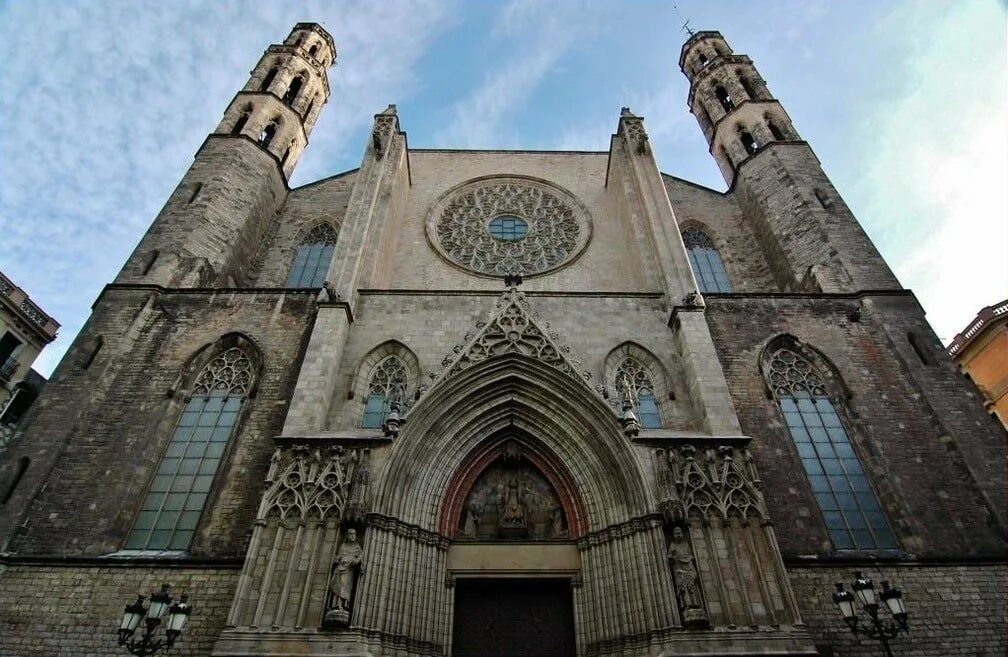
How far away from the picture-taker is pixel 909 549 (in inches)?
369

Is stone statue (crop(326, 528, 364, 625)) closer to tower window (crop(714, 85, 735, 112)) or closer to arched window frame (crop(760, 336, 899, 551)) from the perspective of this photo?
arched window frame (crop(760, 336, 899, 551))

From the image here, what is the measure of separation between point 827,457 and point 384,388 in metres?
8.71

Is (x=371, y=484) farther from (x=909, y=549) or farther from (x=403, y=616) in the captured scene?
(x=909, y=549)

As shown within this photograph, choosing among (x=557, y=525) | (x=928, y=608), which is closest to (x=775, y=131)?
(x=928, y=608)

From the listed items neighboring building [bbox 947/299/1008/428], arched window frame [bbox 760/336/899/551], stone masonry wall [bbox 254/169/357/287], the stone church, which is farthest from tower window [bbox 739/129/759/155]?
stone masonry wall [bbox 254/169/357/287]

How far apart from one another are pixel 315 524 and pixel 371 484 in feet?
3.23

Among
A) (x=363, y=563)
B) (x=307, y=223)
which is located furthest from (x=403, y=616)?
(x=307, y=223)

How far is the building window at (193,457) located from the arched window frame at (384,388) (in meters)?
2.44

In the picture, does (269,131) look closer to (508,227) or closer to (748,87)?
(508,227)

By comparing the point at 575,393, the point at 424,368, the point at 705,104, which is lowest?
the point at 575,393

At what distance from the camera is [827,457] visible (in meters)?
10.7

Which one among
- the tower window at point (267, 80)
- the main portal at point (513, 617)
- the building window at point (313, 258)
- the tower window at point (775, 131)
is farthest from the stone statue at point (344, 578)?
the tower window at point (775, 131)

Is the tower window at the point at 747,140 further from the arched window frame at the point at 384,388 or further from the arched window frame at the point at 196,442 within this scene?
the arched window frame at the point at 196,442

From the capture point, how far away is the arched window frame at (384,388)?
35.3 feet
